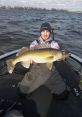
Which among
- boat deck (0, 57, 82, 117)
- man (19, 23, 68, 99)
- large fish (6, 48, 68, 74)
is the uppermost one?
large fish (6, 48, 68, 74)

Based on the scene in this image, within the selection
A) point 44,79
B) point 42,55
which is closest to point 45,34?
point 42,55

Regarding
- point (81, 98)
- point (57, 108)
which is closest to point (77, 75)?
point (81, 98)

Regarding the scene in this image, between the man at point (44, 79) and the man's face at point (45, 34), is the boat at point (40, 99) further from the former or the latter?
the man's face at point (45, 34)

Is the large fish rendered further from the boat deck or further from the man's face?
the boat deck

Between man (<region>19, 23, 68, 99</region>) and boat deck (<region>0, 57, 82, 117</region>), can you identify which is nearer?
boat deck (<region>0, 57, 82, 117</region>)

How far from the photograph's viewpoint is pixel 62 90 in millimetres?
6742

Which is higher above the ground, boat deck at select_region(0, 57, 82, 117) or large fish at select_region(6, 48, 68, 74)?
large fish at select_region(6, 48, 68, 74)

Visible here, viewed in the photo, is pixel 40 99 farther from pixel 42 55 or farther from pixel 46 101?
pixel 42 55

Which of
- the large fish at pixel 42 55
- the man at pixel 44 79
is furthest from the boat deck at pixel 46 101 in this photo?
the large fish at pixel 42 55

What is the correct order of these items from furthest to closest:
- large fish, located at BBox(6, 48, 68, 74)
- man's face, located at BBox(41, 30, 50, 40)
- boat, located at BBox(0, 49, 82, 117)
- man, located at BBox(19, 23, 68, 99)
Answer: man's face, located at BBox(41, 30, 50, 40) → man, located at BBox(19, 23, 68, 99) → boat, located at BBox(0, 49, 82, 117) → large fish, located at BBox(6, 48, 68, 74)

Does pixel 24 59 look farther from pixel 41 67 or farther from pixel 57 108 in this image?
pixel 57 108

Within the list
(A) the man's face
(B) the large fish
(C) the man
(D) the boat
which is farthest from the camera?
(A) the man's face

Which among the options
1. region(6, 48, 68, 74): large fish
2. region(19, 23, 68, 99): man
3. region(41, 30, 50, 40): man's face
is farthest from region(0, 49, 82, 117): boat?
region(41, 30, 50, 40): man's face

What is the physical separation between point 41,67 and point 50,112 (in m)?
1.07
